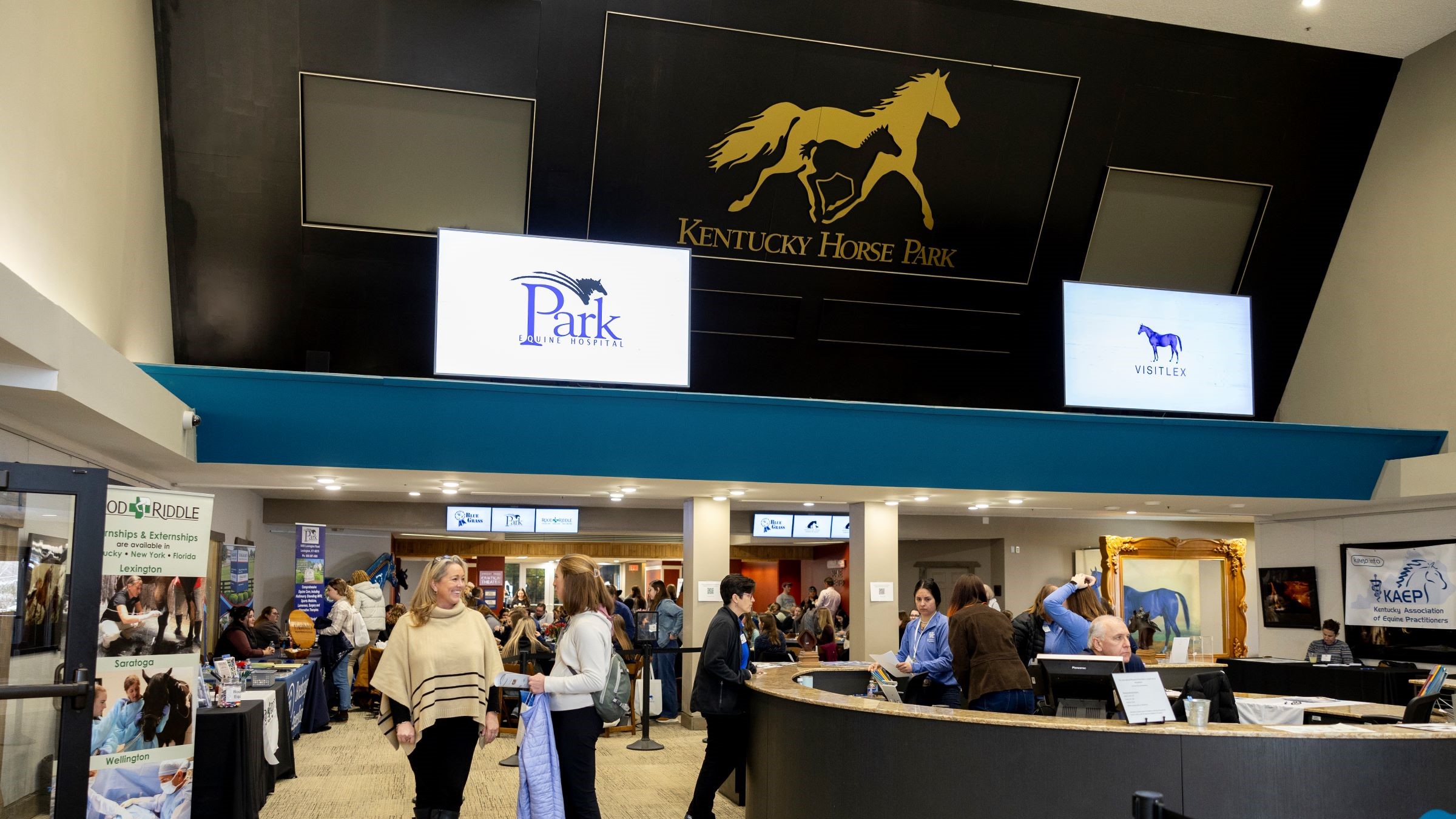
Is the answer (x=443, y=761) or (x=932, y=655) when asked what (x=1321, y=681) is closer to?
(x=932, y=655)

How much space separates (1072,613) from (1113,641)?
1331mm

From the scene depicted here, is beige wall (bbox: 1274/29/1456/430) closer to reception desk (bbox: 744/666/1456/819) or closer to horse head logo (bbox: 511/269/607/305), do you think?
reception desk (bbox: 744/666/1456/819)

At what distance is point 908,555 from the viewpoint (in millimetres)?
17750

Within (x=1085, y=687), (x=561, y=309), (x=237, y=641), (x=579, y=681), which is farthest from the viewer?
(x=561, y=309)

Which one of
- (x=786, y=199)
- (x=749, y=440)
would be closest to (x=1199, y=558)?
(x=786, y=199)

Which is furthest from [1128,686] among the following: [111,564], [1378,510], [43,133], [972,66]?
[1378,510]

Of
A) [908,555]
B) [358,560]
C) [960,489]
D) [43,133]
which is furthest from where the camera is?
[908,555]

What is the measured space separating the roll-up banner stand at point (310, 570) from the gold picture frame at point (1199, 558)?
10.6m

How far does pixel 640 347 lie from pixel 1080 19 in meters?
4.87

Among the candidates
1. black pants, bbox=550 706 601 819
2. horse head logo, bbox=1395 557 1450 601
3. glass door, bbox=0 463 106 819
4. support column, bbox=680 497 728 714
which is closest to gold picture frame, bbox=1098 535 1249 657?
horse head logo, bbox=1395 557 1450 601

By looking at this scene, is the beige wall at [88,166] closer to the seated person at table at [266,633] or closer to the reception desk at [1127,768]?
the seated person at table at [266,633]

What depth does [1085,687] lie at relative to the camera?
4621 mm

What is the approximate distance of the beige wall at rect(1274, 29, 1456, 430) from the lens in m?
9.85

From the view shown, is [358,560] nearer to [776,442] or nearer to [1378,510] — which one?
[776,442]
